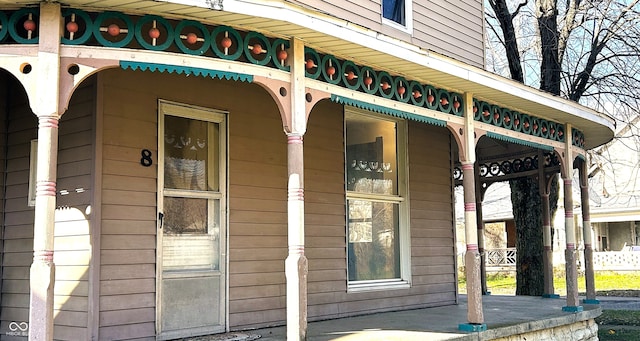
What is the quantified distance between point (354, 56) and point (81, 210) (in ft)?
9.49

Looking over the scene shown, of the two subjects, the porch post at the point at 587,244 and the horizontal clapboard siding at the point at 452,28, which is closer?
the horizontal clapboard siding at the point at 452,28

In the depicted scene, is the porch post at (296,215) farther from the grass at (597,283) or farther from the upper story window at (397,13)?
the grass at (597,283)

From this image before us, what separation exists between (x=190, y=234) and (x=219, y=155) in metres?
0.92

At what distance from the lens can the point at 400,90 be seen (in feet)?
23.0

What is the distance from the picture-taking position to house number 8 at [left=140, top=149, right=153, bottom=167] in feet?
21.3

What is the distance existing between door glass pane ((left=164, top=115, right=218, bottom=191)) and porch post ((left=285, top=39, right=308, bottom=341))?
1.71 m

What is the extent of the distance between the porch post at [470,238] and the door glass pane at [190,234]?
2738 mm

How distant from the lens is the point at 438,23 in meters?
9.88

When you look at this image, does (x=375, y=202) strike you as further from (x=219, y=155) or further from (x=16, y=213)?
(x=16, y=213)

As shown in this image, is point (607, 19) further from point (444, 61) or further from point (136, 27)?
point (136, 27)

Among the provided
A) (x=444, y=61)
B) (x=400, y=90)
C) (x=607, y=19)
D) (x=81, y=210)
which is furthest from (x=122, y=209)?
(x=607, y=19)

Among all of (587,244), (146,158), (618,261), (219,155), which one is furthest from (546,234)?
(618,261)

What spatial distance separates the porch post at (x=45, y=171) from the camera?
14.8ft

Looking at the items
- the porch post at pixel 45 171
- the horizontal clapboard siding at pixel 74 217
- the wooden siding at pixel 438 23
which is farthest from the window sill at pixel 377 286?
the porch post at pixel 45 171
